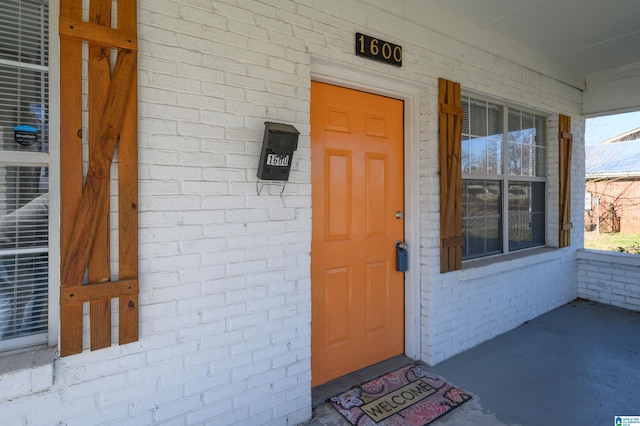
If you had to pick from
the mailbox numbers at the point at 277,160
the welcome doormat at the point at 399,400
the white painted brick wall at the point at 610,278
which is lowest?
the welcome doormat at the point at 399,400

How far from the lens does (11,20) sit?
1402 millimetres

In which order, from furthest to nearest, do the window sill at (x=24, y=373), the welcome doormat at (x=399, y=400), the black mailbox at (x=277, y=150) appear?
1. the welcome doormat at (x=399, y=400)
2. the black mailbox at (x=277, y=150)
3. the window sill at (x=24, y=373)

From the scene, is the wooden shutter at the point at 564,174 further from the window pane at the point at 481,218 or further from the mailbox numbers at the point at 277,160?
the mailbox numbers at the point at 277,160

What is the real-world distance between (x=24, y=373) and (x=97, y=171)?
86 cm

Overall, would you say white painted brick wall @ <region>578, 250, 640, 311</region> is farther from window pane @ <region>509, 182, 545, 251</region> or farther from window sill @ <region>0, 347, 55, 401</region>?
window sill @ <region>0, 347, 55, 401</region>

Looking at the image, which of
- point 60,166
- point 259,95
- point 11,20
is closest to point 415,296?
point 259,95

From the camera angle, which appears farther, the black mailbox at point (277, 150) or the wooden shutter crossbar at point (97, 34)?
the black mailbox at point (277, 150)

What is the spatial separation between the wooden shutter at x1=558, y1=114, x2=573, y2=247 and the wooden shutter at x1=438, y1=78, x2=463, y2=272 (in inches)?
81.4

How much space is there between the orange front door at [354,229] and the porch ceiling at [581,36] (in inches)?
46.5

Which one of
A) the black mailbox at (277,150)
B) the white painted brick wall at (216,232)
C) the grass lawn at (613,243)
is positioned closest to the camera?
the white painted brick wall at (216,232)

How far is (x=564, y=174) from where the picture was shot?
4.04 meters

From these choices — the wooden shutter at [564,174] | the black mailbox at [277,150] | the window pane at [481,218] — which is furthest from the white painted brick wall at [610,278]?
the black mailbox at [277,150]

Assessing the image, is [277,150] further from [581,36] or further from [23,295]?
[581,36]

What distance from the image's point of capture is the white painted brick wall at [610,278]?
398 centimetres
